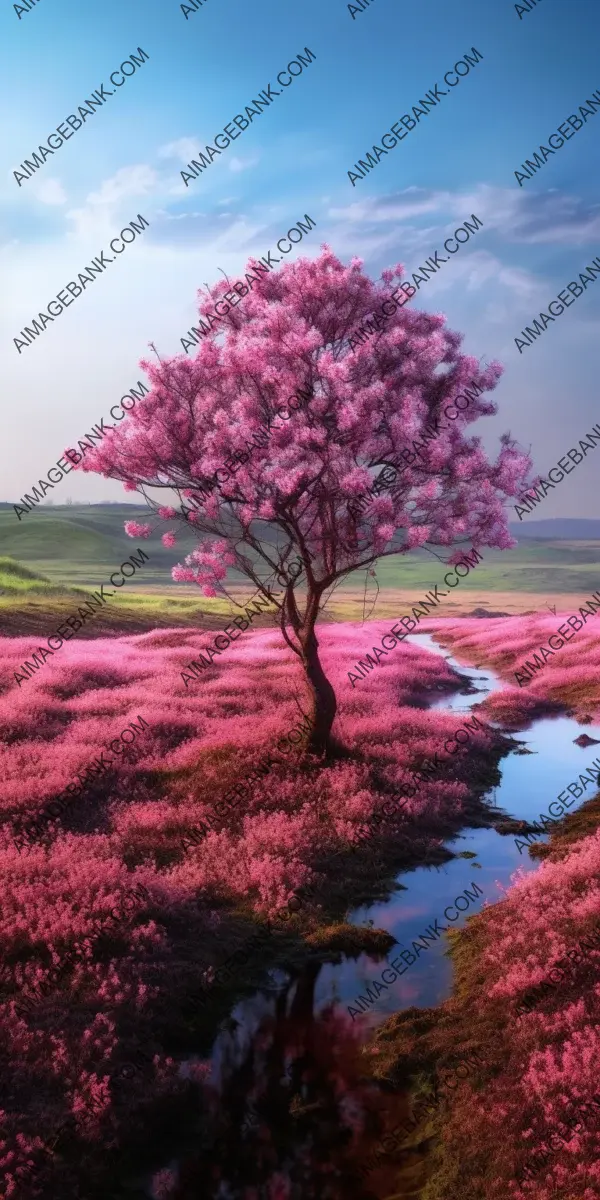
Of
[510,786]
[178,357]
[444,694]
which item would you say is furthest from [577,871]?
[444,694]

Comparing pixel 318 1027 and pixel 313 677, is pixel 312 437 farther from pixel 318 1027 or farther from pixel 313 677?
pixel 318 1027

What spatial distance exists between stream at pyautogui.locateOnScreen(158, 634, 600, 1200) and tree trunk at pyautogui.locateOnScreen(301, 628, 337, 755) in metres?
3.83

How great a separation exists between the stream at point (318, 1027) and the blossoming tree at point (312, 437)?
6237mm

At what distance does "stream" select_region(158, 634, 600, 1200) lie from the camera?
26.3 feet

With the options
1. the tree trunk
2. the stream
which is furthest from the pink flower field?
the stream

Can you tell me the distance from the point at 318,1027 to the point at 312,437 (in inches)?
374

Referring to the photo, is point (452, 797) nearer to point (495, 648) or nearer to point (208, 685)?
point (208, 685)

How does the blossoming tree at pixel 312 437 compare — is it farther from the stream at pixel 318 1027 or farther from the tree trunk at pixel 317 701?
the stream at pixel 318 1027

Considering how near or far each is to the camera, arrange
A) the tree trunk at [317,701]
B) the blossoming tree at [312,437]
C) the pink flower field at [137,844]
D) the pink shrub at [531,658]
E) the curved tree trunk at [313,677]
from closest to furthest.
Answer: the pink flower field at [137,844] → the blossoming tree at [312,437] → the curved tree trunk at [313,677] → the tree trunk at [317,701] → the pink shrub at [531,658]

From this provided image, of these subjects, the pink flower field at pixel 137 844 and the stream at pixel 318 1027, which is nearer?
the stream at pixel 318 1027

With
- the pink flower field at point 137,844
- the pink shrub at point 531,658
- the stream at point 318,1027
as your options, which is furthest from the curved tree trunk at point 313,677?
the pink shrub at point 531,658

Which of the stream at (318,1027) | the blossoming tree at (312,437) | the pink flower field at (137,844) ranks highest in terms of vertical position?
the blossoming tree at (312,437)

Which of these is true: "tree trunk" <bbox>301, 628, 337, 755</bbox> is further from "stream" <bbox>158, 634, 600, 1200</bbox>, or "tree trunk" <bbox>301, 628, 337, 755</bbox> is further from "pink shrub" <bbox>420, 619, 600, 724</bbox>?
"pink shrub" <bbox>420, 619, 600, 724</bbox>

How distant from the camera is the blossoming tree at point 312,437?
49.3 feet
